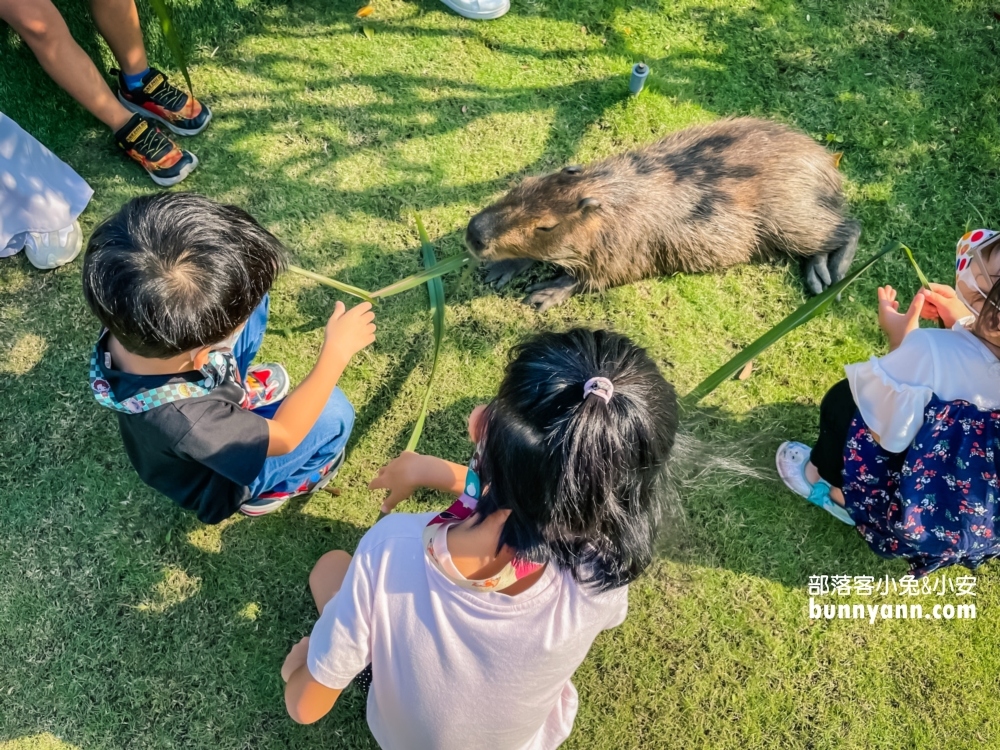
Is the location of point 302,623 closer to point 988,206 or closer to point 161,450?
point 161,450

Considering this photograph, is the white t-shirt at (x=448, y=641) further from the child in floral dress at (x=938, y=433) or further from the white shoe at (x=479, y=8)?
the white shoe at (x=479, y=8)

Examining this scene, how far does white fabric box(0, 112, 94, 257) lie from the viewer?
2.96 m

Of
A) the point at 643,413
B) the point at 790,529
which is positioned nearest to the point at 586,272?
the point at 790,529

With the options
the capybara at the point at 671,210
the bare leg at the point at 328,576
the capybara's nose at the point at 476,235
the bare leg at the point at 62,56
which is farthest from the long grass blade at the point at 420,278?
the bare leg at the point at 62,56

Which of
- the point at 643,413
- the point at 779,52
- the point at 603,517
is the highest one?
the point at 643,413

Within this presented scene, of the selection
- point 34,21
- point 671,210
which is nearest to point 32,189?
point 34,21

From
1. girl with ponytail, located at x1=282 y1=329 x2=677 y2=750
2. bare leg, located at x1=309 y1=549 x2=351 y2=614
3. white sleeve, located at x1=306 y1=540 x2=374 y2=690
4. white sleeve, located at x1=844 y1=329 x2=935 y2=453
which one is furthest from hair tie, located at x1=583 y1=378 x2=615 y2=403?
bare leg, located at x1=309 y1=549 x2=351 y2=614

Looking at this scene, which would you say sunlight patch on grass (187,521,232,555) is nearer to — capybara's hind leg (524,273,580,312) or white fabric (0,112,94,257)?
white fabric (0,112,94,257)

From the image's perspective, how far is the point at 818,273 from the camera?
141 inches

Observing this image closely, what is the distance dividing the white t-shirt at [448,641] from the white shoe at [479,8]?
3219mm

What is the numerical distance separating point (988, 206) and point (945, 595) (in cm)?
215

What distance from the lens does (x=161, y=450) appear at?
2080 millimetres

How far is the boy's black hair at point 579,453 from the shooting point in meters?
1.42

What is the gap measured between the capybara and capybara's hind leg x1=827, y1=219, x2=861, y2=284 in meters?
0.01
